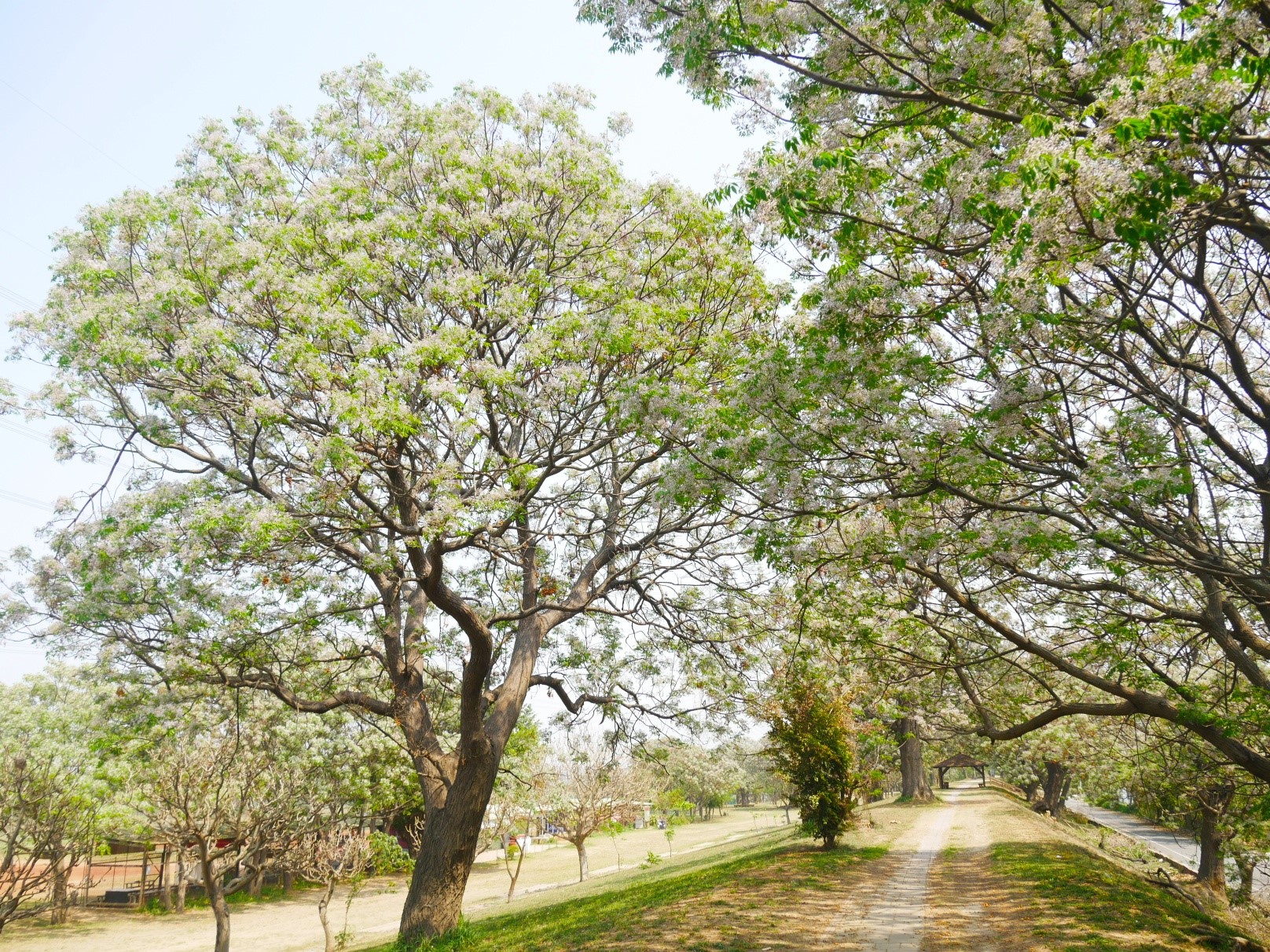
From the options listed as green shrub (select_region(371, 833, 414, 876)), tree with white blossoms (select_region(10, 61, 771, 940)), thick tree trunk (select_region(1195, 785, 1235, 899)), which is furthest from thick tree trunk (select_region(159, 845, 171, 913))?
thick tree trunk (select_region(1195, 785, 1235, 899))

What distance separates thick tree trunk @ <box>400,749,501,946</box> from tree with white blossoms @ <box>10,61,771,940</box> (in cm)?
3

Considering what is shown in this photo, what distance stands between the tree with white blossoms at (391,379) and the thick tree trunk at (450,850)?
0.11 feet

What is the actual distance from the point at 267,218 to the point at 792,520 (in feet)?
24.1

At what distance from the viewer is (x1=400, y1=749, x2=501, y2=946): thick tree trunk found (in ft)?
30.5

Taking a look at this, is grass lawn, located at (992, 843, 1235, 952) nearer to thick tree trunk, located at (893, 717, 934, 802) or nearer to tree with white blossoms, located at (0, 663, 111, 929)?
tree with white blossoms, located at (0, 663, 111, 929)

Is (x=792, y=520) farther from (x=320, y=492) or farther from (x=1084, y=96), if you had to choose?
(x=320, y=492)

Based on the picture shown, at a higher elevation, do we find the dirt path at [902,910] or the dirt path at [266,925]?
the dirt path at [902,910]

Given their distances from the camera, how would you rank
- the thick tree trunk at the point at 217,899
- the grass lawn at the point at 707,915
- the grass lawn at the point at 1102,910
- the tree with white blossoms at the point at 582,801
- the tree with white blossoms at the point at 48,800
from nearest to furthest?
the grass lawn at the point at 1102,910 → the grass lawn at the point at 707,915 → the tree with white blossoms at the point at 48,800 → the thick tree trunk at the point at 217,899 → the tree with white blossoms at the point at 582,801

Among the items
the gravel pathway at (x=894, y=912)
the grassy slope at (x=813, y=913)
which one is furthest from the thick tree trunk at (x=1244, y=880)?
the gravel pathway at (x=894, y=912)

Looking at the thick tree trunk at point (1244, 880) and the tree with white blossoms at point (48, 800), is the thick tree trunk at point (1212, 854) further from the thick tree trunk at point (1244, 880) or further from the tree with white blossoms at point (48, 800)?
the tree with white blossoms at point (48, 800)

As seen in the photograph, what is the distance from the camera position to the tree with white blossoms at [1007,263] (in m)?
3.85

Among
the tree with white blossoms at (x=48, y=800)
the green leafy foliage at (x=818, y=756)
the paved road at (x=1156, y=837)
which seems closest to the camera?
the tree with white blossoms at (x=48, y=800)

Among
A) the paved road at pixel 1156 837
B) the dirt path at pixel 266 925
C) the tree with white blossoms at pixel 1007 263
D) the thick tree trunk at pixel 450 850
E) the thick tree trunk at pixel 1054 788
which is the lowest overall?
the paved road at pixel 1156 837

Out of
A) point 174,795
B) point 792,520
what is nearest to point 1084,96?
point 792,520
